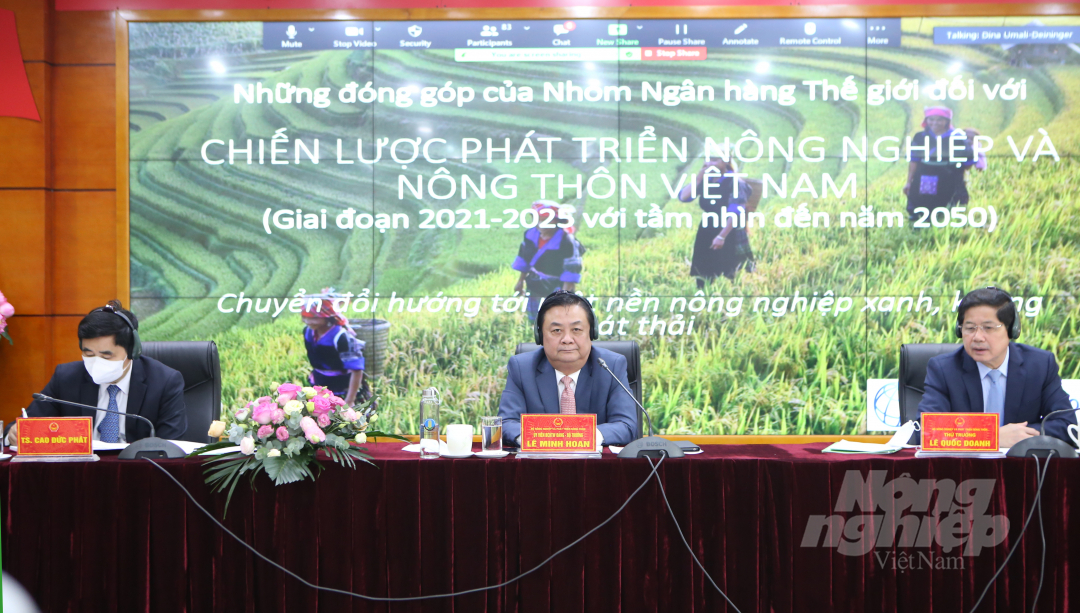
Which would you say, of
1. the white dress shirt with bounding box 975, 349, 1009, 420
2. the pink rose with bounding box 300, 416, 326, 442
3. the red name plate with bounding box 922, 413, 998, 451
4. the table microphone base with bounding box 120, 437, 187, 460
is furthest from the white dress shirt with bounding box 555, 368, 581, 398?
the white dress shirt with bounding box 975, 349, 1009, 420

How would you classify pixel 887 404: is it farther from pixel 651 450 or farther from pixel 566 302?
pixel 651 450

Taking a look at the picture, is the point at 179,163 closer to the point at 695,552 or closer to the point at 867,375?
the point at 695,552

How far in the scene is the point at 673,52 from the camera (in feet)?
12.3

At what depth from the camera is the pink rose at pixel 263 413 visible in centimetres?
188

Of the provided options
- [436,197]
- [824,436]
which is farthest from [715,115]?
[824,436]

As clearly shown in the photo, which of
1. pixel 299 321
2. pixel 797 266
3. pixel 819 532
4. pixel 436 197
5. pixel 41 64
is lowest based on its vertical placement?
pixel 819 532

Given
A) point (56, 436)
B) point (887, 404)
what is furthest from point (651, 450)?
point (887, 404)

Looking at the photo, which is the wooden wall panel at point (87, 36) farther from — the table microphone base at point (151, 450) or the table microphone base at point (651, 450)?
the table microphone base at point (651, 450)

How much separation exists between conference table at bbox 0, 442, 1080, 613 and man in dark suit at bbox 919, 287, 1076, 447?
0.70 metres

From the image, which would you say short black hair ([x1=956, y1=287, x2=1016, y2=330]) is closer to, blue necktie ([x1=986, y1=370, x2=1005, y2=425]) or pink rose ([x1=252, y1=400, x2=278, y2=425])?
blue necktie ([x1=986, y1=370, x2=1005, y2=425])

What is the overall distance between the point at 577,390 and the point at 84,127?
3173 millimetres

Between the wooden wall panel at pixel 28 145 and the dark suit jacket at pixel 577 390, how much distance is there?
9.87 ft

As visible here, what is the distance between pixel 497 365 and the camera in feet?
12.5

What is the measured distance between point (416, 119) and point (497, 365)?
4.48 feet
